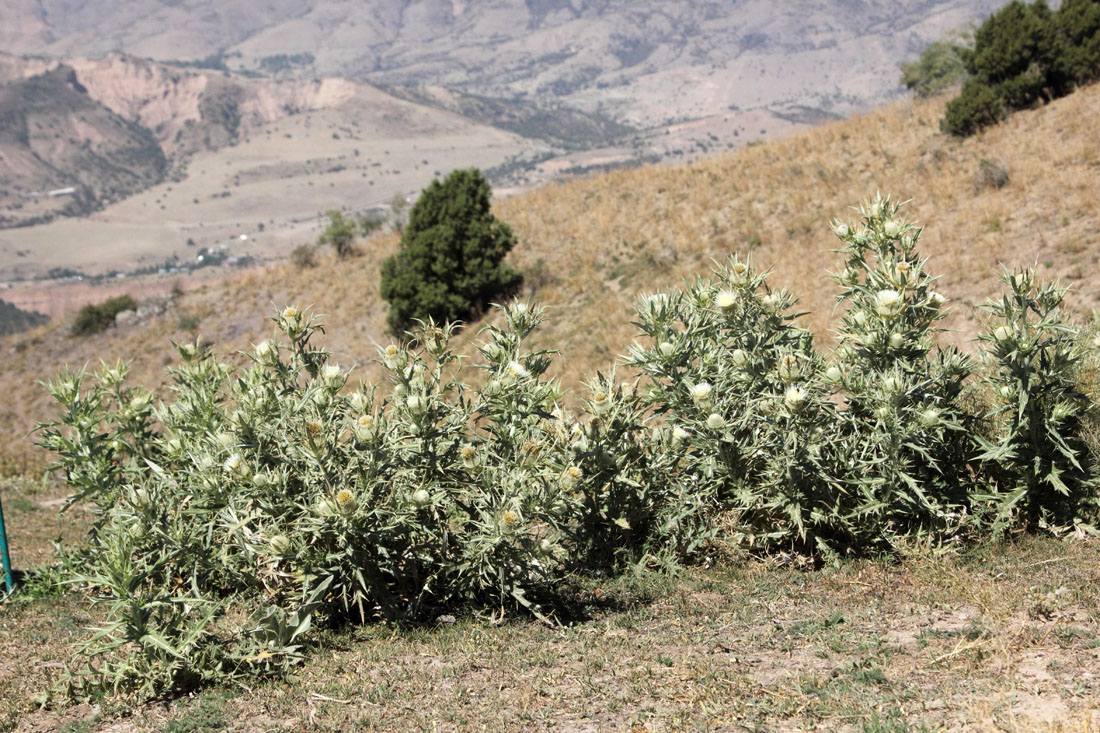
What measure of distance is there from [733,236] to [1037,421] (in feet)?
35.4

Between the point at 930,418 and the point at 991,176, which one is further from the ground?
the point at 991,176

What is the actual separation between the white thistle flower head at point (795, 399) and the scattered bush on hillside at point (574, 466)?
0.05 ft

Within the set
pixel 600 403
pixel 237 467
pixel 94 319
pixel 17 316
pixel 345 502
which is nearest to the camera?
pixel 345 502

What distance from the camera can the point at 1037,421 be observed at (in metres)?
4.25

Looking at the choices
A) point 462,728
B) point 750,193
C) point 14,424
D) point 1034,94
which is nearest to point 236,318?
point 14,424

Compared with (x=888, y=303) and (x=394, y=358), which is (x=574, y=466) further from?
(x=888, y=303)

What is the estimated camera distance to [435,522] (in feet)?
13.5

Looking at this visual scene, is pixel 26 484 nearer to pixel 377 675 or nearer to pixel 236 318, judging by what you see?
pixel 377 675

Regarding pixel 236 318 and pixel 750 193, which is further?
pixel 236 318

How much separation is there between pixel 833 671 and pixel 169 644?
8.37 ft

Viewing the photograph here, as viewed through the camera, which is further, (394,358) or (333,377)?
(394,358)

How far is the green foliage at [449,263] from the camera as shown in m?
15.7

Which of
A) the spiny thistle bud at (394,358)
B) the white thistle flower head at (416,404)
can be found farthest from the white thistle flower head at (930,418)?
the spiny thistle bud at (394,358)

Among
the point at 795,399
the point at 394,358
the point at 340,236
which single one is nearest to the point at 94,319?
the point at 340,236
